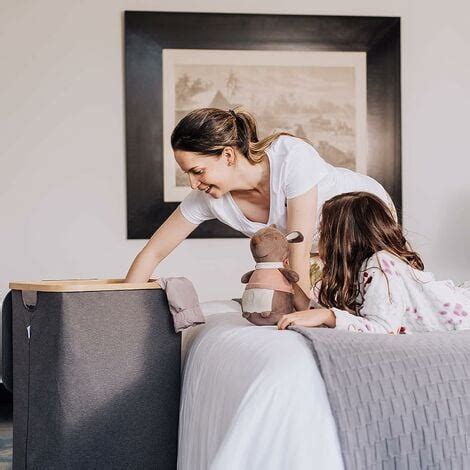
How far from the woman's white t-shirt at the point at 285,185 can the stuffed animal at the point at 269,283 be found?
1.86 feet

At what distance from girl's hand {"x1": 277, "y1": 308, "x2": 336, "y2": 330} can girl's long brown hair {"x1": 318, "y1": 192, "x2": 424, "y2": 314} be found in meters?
0.20

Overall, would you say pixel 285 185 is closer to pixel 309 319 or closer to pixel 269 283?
pixel 269 283

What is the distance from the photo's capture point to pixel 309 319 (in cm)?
168

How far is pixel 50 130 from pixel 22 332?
2.08 m

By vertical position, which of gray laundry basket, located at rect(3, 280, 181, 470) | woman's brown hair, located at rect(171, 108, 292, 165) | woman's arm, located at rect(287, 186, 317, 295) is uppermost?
woman's brown hair, located at rect(171, 108, 292, 165)

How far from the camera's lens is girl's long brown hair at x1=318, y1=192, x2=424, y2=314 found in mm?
1886

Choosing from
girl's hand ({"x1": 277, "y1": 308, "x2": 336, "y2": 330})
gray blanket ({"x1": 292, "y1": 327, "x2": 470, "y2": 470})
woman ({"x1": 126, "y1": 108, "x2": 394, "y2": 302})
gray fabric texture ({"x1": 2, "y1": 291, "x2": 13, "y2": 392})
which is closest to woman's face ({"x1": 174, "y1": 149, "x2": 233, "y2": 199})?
woman ({"x1": 126, "y1": 108, "x2": 394, "y2": 302})

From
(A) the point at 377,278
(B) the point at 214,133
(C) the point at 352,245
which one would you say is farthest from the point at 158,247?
(A) the point at 377,278

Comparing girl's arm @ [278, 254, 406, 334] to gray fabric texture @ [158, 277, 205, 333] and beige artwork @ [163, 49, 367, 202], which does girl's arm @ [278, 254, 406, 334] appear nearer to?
gray fabric texture @ [158, 277, 205, 333]

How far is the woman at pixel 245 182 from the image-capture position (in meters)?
2.34

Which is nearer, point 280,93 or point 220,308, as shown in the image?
point 220,308

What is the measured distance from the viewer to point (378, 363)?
1363 millimetres

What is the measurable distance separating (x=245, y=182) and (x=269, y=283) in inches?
30.4

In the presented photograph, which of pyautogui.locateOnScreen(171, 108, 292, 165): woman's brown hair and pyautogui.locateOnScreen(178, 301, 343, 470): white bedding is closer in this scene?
pyautogui.locateOnScreen(178, 301, 343, 470): white bedding
